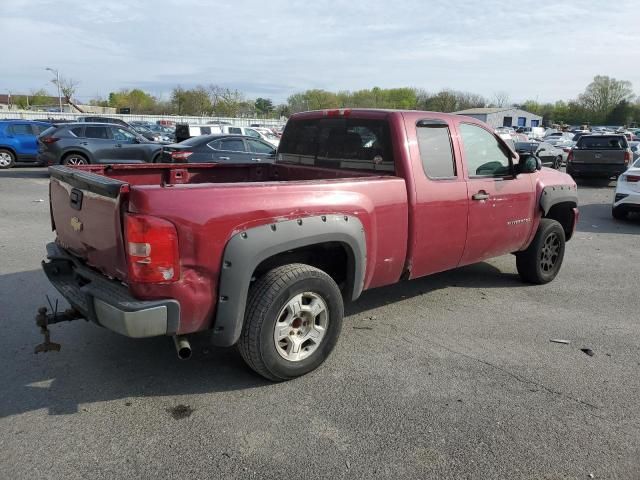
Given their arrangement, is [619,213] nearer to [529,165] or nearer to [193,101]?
[529,165]

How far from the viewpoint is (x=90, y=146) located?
1540 cm

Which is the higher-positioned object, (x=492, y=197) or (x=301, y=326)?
(x=492, y=197)

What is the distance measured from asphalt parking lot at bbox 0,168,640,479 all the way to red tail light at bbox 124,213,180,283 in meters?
0.92

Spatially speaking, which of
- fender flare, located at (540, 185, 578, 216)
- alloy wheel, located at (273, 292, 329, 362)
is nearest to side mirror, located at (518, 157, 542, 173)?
fender flare, located at (540, 185, 578, 216)

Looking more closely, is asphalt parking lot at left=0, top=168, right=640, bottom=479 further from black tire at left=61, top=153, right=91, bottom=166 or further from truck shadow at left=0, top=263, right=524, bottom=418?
black tire at left=61, top=153, right=91, bottom=166

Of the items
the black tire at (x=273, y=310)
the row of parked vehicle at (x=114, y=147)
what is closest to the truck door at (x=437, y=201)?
the black tire at (x=273, y=310)

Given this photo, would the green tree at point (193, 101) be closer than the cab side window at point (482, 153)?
No

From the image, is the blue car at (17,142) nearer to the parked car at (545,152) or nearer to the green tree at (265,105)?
the parked car at (545,152)

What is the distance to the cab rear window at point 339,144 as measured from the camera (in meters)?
4.60

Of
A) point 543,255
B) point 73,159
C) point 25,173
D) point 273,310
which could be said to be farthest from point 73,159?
point 273,310

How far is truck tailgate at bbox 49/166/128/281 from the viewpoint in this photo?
3.17 m

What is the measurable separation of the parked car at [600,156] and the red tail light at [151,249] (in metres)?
17.8

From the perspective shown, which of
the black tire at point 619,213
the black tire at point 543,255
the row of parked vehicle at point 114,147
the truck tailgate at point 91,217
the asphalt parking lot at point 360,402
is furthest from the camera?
the row of parked vehicle at point 114,147

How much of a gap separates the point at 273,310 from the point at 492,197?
A: 2746 mm
